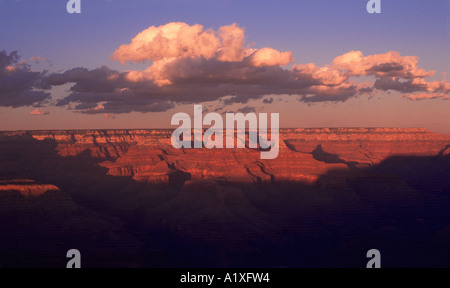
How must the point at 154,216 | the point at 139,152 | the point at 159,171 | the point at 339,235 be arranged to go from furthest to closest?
the point at 139,152 → the point at 159,171 → the point at 154,216 → the point at 339,235

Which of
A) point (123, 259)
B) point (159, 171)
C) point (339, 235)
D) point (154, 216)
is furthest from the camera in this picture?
point (159, 171)

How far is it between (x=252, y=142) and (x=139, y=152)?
1701 cm

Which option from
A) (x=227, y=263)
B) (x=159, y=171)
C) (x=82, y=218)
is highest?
(x=159, y=171)

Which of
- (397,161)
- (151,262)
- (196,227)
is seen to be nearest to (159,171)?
(196,227)

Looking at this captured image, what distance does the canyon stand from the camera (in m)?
40.5

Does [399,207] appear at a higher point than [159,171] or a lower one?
lower

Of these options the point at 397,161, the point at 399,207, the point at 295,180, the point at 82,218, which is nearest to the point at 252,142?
the point at 295,180

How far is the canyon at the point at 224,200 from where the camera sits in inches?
1596

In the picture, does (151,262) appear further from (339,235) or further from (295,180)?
(295,180)

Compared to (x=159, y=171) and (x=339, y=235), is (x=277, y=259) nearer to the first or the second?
(x=339, y=235)

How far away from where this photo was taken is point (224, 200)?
51.4m

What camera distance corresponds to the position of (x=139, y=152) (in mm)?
73188

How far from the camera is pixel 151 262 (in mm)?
38875

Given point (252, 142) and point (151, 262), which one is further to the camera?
point (252, 142)
